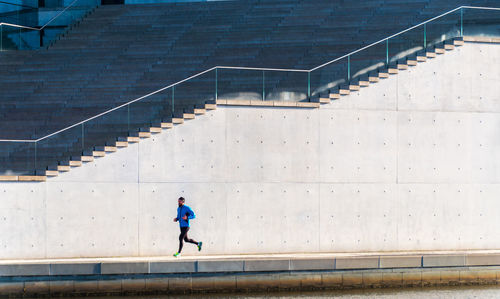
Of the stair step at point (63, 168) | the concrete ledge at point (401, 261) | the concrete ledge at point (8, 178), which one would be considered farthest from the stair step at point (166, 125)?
the concrete ledge at point (401, 261)

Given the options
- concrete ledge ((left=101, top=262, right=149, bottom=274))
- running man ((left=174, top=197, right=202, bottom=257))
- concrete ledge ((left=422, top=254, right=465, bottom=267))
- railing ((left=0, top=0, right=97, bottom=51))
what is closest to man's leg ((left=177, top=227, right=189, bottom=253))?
running man ((left=174, top=197, right=202, bottom=257))

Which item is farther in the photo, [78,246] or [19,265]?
[78,246]

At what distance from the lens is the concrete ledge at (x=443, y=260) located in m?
19.6

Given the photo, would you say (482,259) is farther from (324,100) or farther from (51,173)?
(51,173)

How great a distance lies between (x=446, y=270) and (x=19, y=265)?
815cm

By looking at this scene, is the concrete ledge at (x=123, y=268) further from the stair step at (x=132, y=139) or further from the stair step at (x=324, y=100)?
the stair step at (x=324, y=100)

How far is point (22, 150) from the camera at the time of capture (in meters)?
20.7

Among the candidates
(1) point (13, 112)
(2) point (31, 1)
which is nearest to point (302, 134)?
(1) point (13, 112)

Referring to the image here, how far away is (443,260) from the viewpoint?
19688mm

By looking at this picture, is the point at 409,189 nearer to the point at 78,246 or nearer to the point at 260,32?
the point at 78,246

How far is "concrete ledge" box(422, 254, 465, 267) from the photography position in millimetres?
19625

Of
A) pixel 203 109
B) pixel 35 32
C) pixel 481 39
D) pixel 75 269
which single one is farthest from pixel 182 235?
pixel 35 32

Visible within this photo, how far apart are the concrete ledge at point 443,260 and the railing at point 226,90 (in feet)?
15.0

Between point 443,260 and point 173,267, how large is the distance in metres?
5.31
